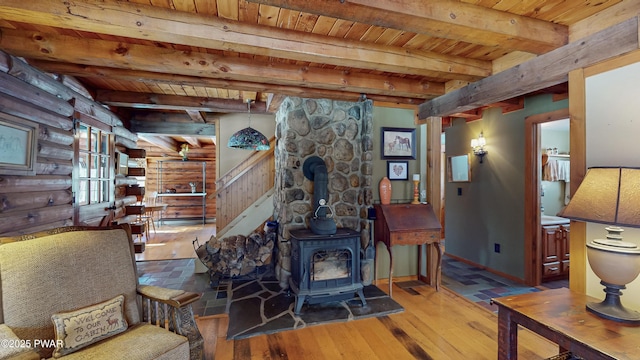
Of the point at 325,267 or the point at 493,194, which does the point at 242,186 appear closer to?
the point at 325,267

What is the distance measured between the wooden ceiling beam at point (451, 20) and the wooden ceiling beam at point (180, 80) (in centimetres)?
121

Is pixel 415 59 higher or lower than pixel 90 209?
higher

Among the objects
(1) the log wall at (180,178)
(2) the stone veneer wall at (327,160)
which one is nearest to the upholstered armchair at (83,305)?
(2) the stone veneer wall at (327,160)

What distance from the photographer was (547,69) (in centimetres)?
232

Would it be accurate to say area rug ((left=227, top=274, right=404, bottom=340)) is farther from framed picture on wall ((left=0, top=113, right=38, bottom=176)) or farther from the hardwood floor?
framed picture on wall ((left=0, top=113, right=38, bottom=176))

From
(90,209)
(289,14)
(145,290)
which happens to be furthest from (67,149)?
(289,14)

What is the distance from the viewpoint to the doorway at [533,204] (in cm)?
373

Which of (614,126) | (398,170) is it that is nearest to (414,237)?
(398,170)

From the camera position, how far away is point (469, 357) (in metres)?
2.21

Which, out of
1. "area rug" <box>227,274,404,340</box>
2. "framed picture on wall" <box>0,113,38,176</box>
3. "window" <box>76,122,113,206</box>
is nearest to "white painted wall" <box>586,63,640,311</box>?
"area rug" <box>227,274,404,340</box>

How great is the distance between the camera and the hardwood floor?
7.36 ft

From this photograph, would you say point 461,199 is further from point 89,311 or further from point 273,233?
point 89,311

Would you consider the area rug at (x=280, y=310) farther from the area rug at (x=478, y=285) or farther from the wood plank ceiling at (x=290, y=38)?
the wood plank ceiling at (x=290, y=38)

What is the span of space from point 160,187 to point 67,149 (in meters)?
6.06
